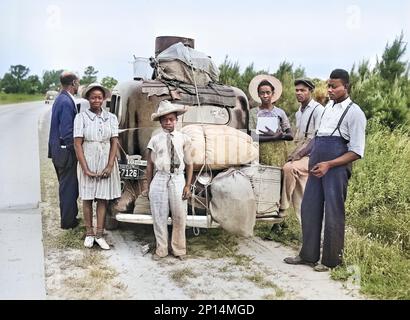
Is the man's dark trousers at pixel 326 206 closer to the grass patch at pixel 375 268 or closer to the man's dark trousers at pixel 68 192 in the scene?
the grass patch at pixel 375 268

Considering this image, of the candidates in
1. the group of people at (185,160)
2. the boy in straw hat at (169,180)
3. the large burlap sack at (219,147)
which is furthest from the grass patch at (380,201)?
the boy in straw hat at (169,180)

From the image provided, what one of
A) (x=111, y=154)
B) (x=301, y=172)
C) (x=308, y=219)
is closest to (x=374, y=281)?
(x=308, y=219)

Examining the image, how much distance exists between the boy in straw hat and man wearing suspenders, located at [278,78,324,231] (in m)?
0.67

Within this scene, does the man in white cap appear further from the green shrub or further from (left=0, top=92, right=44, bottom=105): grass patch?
(left=0, top=92, right=44, bottom=105): grass patch

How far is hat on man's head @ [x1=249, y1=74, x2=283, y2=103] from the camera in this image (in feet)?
11.3

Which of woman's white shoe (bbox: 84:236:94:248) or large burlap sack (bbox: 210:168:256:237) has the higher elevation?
large burlap sack (bbox: 210:168:256:237)

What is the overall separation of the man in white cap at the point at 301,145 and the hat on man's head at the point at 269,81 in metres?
0.13

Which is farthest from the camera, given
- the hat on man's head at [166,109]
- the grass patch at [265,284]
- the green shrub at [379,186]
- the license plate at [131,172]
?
the green shrub at [379,186]

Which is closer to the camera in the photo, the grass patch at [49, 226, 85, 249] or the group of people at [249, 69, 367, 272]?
the group of people at [249, 69, 367, 272]

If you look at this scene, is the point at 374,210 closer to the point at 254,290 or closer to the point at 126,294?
the point at 254,290

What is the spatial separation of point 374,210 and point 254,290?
1407 millimetres

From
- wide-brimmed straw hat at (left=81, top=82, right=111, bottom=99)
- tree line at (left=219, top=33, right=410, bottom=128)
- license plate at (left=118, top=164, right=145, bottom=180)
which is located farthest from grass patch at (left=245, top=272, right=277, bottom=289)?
wide-brimmed straw hat at (left=81, top=82, right=111, bottom=99)

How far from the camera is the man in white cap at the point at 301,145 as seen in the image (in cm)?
333
